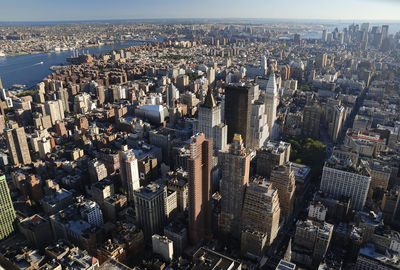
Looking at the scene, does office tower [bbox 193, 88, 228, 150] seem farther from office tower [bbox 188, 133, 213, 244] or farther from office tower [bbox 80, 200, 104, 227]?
office tower [bbox 80, 200, 104, 227]

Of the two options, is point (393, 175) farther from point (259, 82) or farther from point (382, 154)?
point (259, 82)

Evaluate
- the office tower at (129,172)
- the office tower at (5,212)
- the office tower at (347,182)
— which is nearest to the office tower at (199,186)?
the office tower at (129,172)

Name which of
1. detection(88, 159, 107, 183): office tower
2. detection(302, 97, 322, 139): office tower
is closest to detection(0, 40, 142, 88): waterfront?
detection(88, 159, 107, 183): office tower

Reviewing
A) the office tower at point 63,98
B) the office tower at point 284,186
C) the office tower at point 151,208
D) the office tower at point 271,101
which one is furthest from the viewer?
the office tower at point 63,98

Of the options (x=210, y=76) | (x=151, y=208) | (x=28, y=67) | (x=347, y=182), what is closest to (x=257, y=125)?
(x=347, y=182)

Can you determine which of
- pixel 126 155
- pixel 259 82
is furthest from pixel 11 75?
pixel 126 155

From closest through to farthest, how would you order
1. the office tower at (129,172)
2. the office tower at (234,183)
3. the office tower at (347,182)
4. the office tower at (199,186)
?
the office tower at (199,186) → the office tower at (234,183) → the office tower at (347,182) → the office tower at (129,172)

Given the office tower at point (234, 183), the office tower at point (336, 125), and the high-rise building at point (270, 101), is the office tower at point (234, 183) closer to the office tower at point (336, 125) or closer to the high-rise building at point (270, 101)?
the high-rise building at point (270, 101)

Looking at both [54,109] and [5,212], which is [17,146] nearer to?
[5,212]
